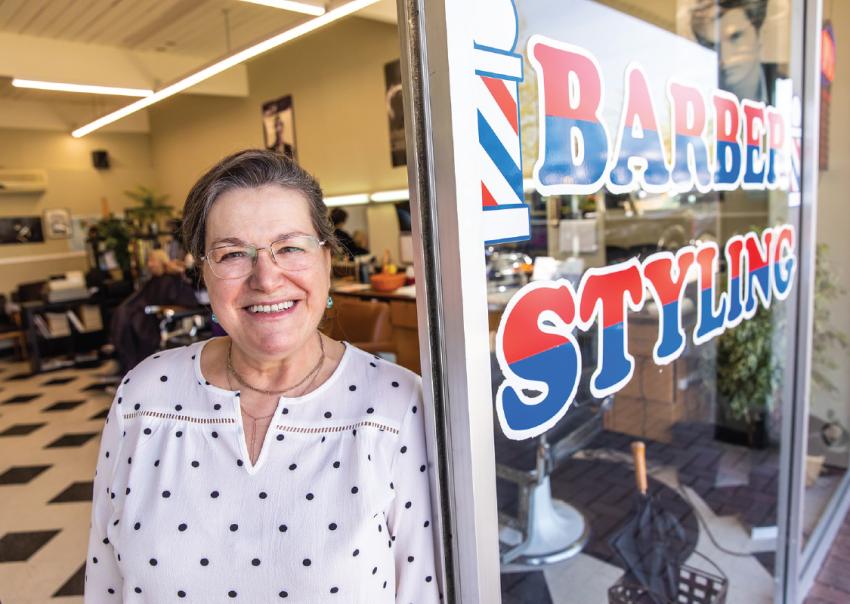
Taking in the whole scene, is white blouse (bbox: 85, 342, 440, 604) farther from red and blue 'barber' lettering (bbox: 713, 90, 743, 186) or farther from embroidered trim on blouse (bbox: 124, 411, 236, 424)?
red and blue 'barber' lettering (bbox: 713, 90, 743, 186)

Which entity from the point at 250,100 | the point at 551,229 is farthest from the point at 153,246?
the point at 551,229

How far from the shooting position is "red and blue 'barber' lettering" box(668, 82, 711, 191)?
5.38 feet

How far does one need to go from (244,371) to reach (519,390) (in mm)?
547

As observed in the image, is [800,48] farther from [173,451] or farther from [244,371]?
[173,451]

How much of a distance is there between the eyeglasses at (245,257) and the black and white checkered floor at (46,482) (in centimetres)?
244

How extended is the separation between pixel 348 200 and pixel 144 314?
10.8 feet

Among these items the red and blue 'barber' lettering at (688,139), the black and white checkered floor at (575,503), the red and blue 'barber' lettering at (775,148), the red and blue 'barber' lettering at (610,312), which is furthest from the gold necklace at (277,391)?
the red and blue 'barber' lettering at (775,148)

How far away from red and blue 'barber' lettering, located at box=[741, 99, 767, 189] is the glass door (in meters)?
0.01

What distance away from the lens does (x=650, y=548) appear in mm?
2283

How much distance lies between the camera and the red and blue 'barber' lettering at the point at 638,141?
4.60 feet

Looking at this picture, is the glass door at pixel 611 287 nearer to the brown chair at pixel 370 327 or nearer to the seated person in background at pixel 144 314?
the brown chair at pixel 370 327

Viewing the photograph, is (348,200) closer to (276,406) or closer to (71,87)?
(71,87)

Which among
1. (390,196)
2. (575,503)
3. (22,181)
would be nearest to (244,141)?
(390,196)

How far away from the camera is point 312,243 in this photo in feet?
Answer: 3.60
